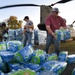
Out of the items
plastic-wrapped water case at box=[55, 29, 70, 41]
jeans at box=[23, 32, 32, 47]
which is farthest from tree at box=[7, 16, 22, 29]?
plastic-wrapped water case at box=[55, 29, 70, 41]

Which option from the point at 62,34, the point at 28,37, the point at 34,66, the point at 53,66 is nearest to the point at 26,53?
the point at 34,66

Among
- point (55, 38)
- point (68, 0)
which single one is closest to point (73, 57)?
point (55, 38)

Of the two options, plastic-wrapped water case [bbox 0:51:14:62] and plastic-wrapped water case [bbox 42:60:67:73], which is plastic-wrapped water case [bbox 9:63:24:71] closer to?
plastic-wrapped water case [bbox 0:51:14:62]

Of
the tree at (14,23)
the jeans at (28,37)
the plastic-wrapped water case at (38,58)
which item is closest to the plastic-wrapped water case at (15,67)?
the plastic-wrapped water case at (38,58)

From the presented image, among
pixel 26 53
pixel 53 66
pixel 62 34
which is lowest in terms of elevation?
pixel 53 66

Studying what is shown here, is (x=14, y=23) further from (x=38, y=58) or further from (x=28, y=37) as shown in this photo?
(x=38, y=58)

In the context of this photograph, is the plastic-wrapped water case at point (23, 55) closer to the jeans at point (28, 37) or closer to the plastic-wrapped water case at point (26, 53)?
the plastic-wrapped water case at point (26, 53)

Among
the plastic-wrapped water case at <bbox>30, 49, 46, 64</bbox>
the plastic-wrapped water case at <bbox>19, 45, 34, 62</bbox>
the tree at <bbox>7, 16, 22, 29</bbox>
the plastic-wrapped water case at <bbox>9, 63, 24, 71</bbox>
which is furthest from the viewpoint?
the tree at <bbox>7, 16, 22, 29</bbox>

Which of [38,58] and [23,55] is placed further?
[38,58]

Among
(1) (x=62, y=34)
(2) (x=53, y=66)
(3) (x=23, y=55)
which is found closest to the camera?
(3) (x=23, y=55)

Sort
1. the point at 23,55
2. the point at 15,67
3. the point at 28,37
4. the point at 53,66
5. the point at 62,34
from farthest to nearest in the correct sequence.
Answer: the point at 28,37, the point at 62,34, the point at 53,66, the point at 23,55, the point at 15,67

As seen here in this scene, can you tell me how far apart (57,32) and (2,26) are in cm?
123

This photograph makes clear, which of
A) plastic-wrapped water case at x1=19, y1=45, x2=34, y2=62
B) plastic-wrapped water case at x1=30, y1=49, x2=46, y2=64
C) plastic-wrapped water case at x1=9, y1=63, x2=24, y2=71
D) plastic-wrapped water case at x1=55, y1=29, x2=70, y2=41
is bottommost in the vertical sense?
plastic-wrapped water case at x1=9, y1=63, x2=24, y2=71

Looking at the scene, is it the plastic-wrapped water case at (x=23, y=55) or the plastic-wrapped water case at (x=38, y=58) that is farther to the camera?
the plastic-wrapped water case at (x=38, y=58)
